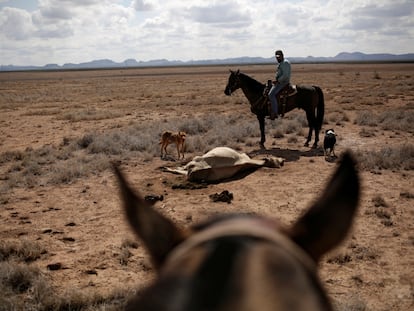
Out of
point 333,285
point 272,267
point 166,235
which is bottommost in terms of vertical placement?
point 333,285

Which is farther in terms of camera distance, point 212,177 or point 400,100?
point 400,100

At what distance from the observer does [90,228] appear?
6.60 meters

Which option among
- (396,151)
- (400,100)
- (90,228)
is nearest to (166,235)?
(90,228)

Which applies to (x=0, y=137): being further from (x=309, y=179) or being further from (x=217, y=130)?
(x=309, y=179)

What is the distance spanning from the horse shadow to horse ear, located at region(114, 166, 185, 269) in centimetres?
950

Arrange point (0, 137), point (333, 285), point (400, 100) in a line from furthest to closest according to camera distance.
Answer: point (400, 100), point (0, 137), point (333, 285)

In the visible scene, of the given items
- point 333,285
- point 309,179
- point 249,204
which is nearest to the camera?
point 333,285

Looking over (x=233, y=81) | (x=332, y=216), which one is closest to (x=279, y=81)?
(x=233, y=81)

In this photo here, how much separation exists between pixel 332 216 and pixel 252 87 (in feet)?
38.3

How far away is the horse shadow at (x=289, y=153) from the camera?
10.7m

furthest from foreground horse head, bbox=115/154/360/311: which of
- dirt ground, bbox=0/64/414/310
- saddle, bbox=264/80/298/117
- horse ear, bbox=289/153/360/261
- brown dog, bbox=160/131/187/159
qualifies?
saddle, bbox=264/80/298/117

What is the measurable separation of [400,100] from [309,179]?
61.8ft

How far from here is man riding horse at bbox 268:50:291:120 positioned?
11.4m

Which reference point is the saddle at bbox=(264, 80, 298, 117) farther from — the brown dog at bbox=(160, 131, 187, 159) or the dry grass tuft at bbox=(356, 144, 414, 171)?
the brown dog at bbox=(160, 131, 187, 159)
